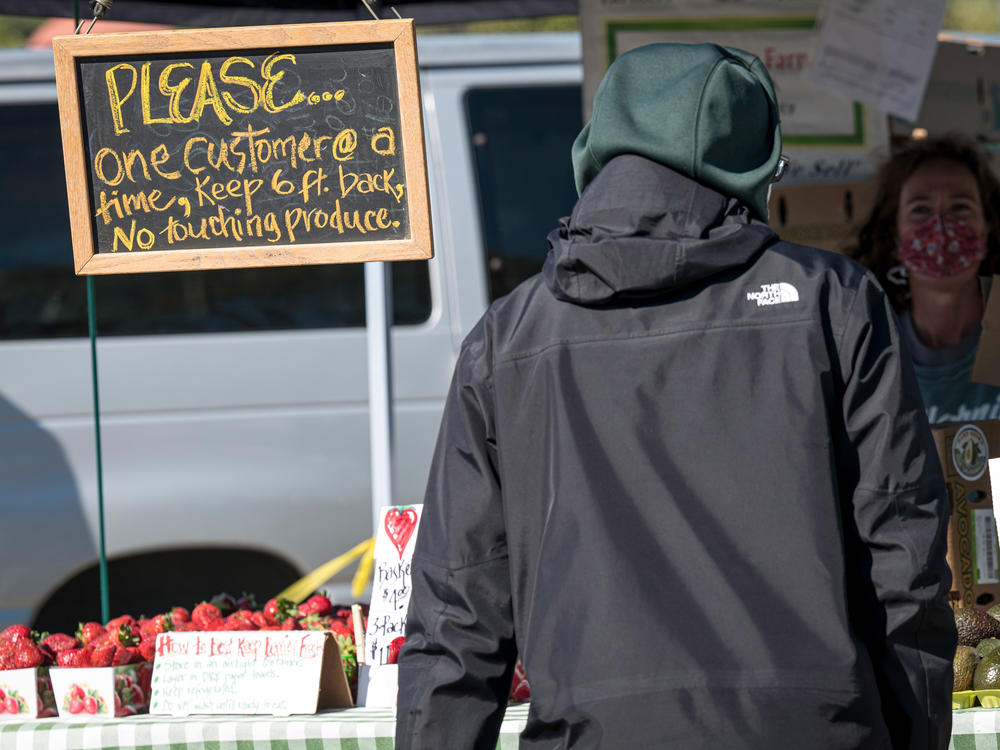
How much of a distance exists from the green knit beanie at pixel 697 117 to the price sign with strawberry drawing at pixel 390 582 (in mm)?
1110

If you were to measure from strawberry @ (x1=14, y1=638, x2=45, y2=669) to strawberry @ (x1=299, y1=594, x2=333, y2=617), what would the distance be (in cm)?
49

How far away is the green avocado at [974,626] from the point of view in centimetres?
232

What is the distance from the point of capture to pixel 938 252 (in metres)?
3.28

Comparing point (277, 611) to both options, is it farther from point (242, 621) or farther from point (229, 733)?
point (229, 733)

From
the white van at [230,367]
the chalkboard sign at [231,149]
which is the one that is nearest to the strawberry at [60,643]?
the chalkboard sign at [231,149]

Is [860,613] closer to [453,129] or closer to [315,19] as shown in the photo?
[315,19]

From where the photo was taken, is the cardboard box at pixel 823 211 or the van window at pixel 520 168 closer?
the cardboard box at pixel 823 211

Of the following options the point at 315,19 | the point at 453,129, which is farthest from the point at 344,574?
the point at 315,19

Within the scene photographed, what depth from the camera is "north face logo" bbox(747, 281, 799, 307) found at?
1.27 m

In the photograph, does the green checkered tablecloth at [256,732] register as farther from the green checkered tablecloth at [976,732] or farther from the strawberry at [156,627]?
the strawberry at [156,627]

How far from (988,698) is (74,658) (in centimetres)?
162

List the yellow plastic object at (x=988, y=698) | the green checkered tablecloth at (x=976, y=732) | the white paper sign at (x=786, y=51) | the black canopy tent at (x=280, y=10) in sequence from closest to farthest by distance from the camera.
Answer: the green checkered tablecloth at (x=976, y=732) < the yellow plastic object at (x=988, y=698) < the white paper sign at (x=786, y=51) < the black canopy tent at (x=280, y=10)

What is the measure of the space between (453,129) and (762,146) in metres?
3.25

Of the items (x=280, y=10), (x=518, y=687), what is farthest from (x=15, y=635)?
(x=280, y=10)
